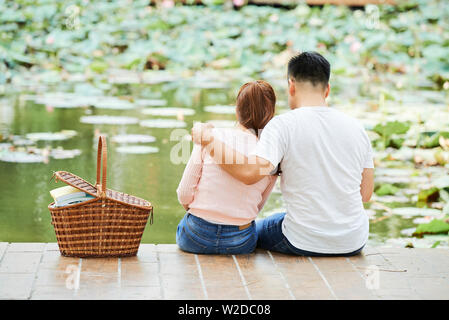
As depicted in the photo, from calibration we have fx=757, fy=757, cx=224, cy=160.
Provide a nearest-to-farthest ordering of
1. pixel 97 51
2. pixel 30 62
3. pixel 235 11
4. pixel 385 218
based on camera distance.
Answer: pixel 385 218 < pixel 30 62 < pixel 97 51 < pixel 235 11

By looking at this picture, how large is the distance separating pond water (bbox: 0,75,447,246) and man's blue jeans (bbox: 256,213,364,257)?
669 millimetres

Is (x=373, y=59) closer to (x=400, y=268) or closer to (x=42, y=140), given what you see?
→ (x=42, y=140)

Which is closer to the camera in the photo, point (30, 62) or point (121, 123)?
point (121, 123)

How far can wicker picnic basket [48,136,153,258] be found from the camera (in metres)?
2.84

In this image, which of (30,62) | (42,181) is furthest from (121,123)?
(30,62)

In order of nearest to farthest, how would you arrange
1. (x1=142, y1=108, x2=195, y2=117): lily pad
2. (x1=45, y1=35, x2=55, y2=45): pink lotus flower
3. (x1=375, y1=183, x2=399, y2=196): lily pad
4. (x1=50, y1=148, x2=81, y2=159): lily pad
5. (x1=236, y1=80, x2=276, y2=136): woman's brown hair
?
1. (x1=236, y1=80, x2=276, y2=136): woman's brown hair
2. (x1=375, y1=183, x2=399, y2=196): lily pad
3. (x1=50, y1=148, x2=81, y2=159): lily pad
4. (x1=142, y1=108, x2=195, y2=117): lily pad
5. (x1=45, y1=35, x2=55, y2=45): pink lotus flower

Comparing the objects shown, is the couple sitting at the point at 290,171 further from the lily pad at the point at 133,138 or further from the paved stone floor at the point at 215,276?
the lily pad at the point at 133,138

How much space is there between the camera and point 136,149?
519 centimetres

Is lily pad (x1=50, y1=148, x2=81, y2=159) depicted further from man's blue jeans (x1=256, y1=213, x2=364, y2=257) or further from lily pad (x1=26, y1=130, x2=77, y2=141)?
man's blue jeans (x1=256, y1=213, x2=364, y2=257)

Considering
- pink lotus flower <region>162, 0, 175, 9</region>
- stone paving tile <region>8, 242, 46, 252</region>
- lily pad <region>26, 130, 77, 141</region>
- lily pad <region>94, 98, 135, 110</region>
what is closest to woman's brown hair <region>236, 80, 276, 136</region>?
stone paving tile <region>8, 242, 46, 252</region>

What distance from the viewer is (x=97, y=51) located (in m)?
9.10

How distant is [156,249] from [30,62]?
5510mm

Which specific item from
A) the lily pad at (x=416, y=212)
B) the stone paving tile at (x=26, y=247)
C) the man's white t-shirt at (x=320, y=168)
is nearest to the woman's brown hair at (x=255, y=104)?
the man's white t-shirt at (x=320, y=168)

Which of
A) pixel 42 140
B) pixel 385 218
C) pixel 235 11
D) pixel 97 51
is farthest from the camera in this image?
pixel 235 11
